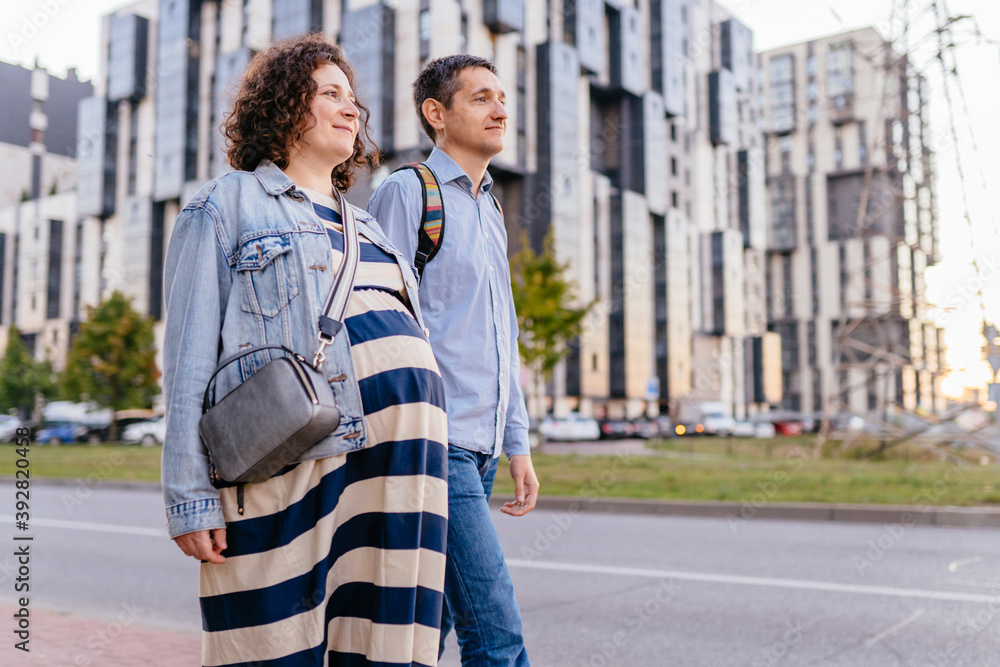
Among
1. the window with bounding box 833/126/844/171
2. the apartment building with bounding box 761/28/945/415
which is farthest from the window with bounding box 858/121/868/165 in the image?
the window with bounding box 833/126/844/171

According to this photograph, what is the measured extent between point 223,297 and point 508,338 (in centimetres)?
95

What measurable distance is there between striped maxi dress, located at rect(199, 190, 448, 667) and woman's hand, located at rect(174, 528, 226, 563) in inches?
0.9

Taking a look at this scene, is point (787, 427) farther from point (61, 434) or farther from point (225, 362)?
point (225, 362)

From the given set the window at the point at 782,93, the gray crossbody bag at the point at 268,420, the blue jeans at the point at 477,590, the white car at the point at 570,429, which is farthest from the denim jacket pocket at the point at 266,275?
the window at the point at 782,93

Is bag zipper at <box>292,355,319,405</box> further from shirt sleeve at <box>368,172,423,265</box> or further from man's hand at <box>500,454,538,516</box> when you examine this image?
man's hand at <box>500,454,538,516</box>

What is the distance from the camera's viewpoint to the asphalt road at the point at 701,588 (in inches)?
190

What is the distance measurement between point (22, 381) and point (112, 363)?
1799cm

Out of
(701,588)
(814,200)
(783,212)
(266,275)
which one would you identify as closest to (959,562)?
(701,588)

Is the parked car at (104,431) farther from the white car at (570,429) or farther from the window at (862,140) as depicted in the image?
the window at (862,140)

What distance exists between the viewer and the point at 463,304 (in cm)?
255

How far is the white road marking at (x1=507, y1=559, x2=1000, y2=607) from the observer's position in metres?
6.03

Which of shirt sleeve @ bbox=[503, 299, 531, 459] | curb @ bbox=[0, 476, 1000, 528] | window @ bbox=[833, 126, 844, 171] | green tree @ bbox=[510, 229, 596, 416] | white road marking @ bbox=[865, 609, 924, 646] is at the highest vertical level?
window @ bbox=[833, 126, 844, 171]

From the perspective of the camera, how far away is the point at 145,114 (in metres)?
58.3

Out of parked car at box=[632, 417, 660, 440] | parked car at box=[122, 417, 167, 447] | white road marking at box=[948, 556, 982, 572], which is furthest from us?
parked car at box=[632, 417, 660, 440]
